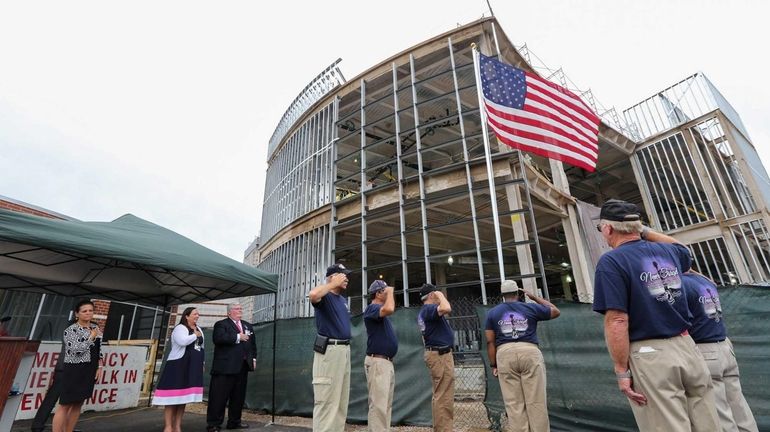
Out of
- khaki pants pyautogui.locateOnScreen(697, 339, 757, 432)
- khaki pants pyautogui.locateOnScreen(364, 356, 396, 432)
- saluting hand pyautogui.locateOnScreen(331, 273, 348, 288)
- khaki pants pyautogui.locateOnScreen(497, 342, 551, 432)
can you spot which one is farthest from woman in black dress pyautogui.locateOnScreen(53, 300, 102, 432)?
khaki pants pyautogui.locateOnScreen(697, 339, 757, 432)

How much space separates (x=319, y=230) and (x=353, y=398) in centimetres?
633

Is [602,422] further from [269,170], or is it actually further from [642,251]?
[269,170]

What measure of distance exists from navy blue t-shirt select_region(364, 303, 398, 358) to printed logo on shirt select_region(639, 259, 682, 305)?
259 cm

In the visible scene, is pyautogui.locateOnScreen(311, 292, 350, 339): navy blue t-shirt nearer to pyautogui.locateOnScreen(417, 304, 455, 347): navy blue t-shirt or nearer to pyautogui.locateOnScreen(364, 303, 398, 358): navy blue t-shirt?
pyautogui.locateOnScreen(364, 303, 398, 358): navy blue t-shirt

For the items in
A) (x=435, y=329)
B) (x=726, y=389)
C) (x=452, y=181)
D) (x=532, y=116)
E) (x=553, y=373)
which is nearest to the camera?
(x=726, y=389)

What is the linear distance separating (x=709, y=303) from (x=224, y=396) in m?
5.78


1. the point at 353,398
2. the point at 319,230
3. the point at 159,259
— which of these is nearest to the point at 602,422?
the point at 353,398

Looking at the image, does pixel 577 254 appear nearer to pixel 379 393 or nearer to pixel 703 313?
pixel 703 313

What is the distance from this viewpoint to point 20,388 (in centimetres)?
397

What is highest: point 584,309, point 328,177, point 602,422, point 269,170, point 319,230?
point 269,170

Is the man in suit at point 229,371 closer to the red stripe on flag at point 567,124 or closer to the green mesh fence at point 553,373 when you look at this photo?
the green mesh fence at point 553,373

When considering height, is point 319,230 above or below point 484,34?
below

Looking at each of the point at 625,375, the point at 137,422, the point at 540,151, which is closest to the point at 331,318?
the point at 625,375

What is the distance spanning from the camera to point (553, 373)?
4613mm
